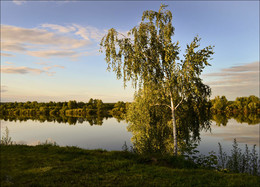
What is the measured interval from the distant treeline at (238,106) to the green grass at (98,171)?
95.0 m

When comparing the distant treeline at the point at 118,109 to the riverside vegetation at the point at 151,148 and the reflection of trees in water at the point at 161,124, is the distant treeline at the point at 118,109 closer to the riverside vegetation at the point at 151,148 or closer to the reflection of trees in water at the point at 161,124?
the reflection of trees in water at the point at 161,124

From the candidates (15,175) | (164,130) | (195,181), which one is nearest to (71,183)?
(15,175)

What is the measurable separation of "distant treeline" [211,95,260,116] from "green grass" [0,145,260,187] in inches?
3741

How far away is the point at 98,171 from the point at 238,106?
106315mm

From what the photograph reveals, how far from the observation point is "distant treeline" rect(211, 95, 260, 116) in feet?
317

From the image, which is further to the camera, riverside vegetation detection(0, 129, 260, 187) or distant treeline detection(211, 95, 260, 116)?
distant treeline detection(211, 95, 260, 116)

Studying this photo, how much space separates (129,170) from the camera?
9.28m

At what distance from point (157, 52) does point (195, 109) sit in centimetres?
493

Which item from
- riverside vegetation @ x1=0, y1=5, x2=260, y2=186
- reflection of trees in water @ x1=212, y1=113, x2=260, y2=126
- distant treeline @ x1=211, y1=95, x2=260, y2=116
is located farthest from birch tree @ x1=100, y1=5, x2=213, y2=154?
distant treeline @ x1=211, y1=95, x2=260, y2=116

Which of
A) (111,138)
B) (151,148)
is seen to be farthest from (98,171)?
(111,138)

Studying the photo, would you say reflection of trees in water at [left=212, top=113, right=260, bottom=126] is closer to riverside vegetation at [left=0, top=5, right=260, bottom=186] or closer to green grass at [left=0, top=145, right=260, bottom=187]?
riverside vegetation at [left=0, top=5, right=260, bottom=186]

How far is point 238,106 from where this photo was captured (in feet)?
327

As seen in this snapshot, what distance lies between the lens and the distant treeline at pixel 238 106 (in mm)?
96688

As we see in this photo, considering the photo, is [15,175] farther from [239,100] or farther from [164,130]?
[239,100]
